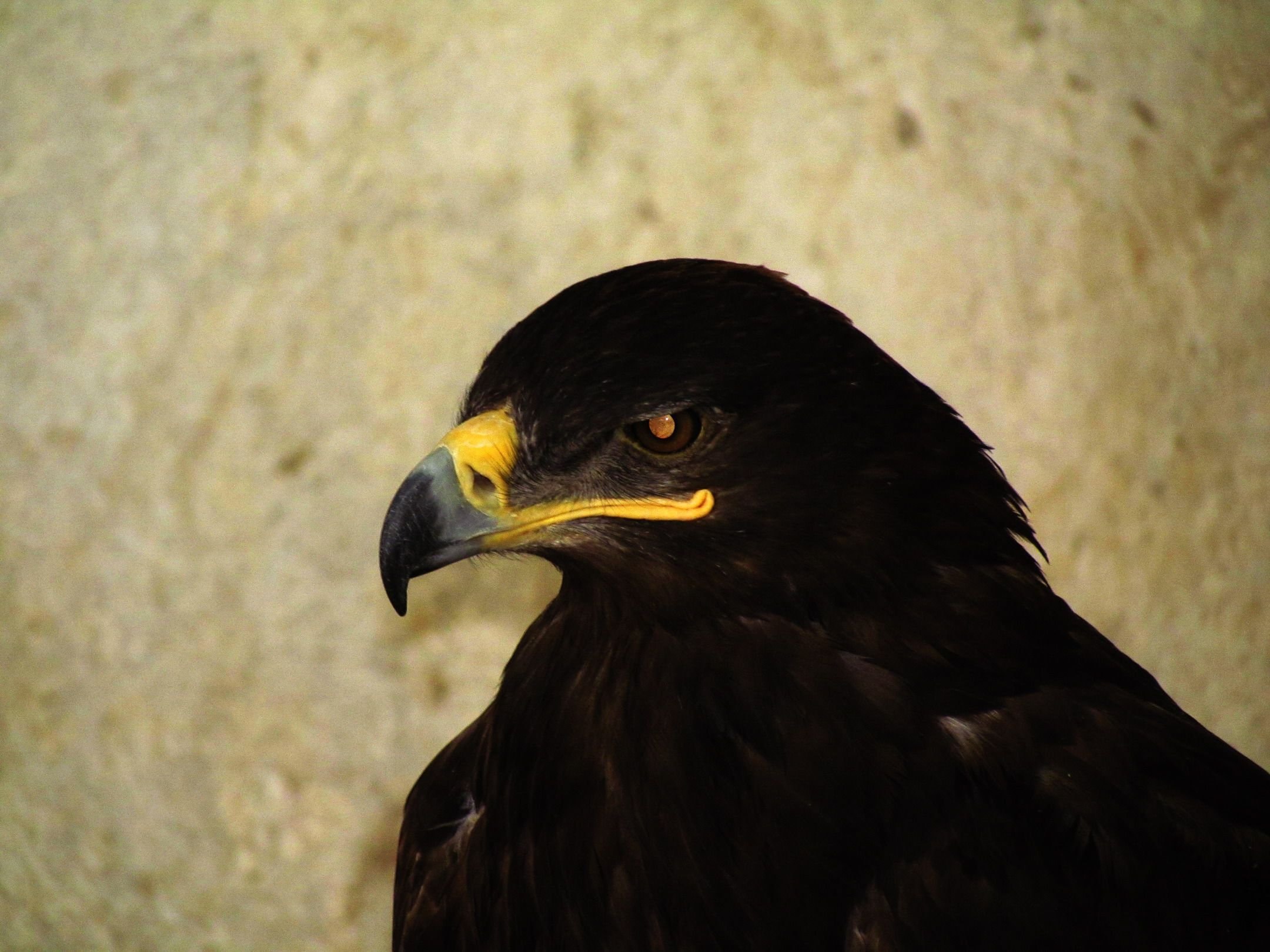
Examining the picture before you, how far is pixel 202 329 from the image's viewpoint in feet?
9.22

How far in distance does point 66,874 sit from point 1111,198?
8.42 feet

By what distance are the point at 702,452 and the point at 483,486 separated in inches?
11.7

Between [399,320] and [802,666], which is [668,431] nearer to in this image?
[802,666]

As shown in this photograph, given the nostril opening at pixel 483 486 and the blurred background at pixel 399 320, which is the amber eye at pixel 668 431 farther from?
the blurred background at pixel 399 320

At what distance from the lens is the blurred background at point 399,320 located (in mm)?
2738

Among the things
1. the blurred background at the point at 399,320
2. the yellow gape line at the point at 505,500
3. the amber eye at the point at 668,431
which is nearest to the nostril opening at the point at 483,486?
the yellow gape line at the point at 505,500

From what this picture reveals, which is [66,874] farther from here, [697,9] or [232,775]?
[697,9]

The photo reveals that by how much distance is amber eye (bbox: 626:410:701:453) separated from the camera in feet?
5.87

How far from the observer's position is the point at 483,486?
1.83 meters

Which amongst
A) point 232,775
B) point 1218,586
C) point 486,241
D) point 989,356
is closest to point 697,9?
point 486,241

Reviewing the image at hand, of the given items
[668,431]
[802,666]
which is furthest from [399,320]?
[802,666]

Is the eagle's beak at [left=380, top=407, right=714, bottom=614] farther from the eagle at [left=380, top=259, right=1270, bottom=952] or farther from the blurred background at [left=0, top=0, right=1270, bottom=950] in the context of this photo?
the blurred background at [left=0, top=0, right=1270, bottom=950]

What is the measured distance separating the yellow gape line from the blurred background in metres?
0.95

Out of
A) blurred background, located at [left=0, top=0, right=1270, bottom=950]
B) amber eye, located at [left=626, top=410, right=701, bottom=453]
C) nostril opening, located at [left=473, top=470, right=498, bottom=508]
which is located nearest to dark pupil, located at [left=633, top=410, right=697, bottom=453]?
amber eye, located at [left=626, top=410, right=701, bottom=453]
